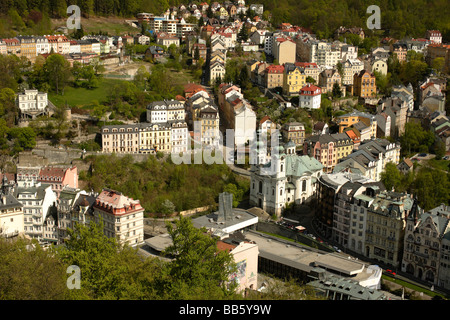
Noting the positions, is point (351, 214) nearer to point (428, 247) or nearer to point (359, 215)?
point (359, 215)

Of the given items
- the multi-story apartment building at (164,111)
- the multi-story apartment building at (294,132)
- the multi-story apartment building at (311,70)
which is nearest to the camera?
the multi-story apartment building at (164,111)

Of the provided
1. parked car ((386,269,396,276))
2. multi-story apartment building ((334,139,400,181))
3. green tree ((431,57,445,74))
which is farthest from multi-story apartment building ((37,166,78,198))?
green tree ((431,57,445,74))

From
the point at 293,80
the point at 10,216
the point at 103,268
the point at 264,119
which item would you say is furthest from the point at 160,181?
the point at 293,80

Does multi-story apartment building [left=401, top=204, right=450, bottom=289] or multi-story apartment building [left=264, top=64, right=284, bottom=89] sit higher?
multi-story apartment building [left=264, top=64, right=284, bottom=89]

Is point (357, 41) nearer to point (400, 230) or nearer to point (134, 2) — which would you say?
point (134, 2)

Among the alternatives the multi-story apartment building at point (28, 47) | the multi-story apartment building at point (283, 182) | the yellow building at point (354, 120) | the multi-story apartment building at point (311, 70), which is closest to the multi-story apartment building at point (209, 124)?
the multi-story apartment building at point (283, 182)

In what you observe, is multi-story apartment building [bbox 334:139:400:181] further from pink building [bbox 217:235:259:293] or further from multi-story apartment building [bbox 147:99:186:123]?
pink building [bbox 217:235:259:293]

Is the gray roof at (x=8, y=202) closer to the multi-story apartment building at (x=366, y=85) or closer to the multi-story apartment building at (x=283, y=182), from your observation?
the multi-story apartment building at (x=283, y=182)
